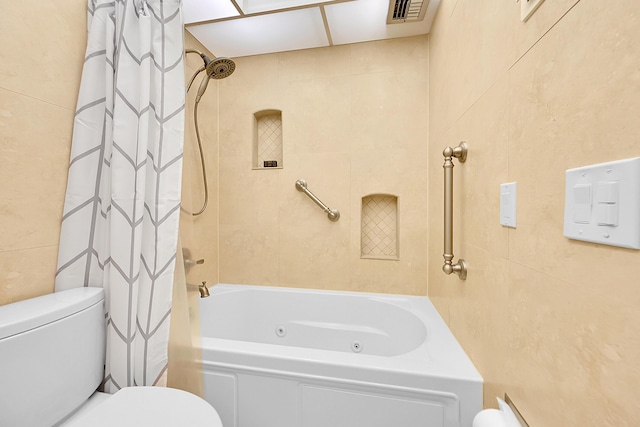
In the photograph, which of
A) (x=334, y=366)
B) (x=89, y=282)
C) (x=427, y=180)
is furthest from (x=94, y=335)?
(x=427, y=180)

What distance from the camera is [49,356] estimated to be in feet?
2.52

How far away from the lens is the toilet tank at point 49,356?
691mm

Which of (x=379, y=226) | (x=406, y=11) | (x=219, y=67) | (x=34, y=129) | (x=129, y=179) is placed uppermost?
(x=406, y=11)

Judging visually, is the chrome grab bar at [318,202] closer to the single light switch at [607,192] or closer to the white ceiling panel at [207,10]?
the white ceiling panel at [207,10]

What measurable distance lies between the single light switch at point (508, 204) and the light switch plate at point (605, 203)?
0.69 feet

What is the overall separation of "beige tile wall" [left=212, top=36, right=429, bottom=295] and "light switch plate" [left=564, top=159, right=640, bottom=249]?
1.34 m

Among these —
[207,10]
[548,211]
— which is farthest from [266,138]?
[548,211]

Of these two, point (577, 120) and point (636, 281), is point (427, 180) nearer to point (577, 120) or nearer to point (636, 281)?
point (577, 120)

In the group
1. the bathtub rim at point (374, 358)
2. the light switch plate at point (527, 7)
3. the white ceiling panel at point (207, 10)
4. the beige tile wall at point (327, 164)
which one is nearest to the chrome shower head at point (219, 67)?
the white ceiling panel at point (207, 10)

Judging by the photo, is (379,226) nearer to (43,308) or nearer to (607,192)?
(607,192)

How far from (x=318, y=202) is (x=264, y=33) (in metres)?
1.17

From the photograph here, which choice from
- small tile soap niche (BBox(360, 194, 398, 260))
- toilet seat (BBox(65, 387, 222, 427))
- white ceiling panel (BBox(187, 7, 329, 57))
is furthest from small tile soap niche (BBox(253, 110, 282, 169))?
toilet seat (BBox(65, 387, 222, 427))

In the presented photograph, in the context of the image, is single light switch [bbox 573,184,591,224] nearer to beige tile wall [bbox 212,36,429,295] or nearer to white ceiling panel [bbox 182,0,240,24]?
beige tile wall [bbox 212,36,429,295]

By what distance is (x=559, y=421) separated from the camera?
51 centimetres
